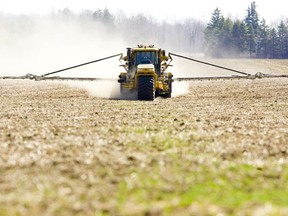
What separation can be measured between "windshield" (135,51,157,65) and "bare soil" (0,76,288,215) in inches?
605

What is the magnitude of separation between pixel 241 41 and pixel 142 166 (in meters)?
164

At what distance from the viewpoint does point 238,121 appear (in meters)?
22.6

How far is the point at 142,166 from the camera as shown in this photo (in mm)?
12953

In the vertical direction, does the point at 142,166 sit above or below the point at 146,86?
below

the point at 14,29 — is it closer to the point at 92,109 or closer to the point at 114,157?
the point at 92,109

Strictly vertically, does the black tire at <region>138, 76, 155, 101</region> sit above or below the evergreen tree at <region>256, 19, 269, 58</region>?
below

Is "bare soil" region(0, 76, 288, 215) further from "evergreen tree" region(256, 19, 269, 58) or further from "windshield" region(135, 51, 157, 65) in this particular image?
"evergreen tree" region(256, 19, 269, 58)

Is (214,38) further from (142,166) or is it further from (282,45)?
(142,166)

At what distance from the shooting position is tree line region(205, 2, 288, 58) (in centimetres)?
17162

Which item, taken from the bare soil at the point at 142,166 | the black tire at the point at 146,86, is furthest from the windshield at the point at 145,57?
the bare soil at the point at 142,166

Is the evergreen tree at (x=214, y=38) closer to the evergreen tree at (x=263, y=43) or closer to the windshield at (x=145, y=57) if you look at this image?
the evergreen tree at (x=263, y=43)

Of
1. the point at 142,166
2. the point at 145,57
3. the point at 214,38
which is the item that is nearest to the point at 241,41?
the point at 214,38

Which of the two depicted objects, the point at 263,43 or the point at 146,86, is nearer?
the point at 146,86

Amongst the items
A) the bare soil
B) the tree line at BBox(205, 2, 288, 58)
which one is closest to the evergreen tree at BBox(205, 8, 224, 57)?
the tree line at BBox(205, 2, 288, 58)
